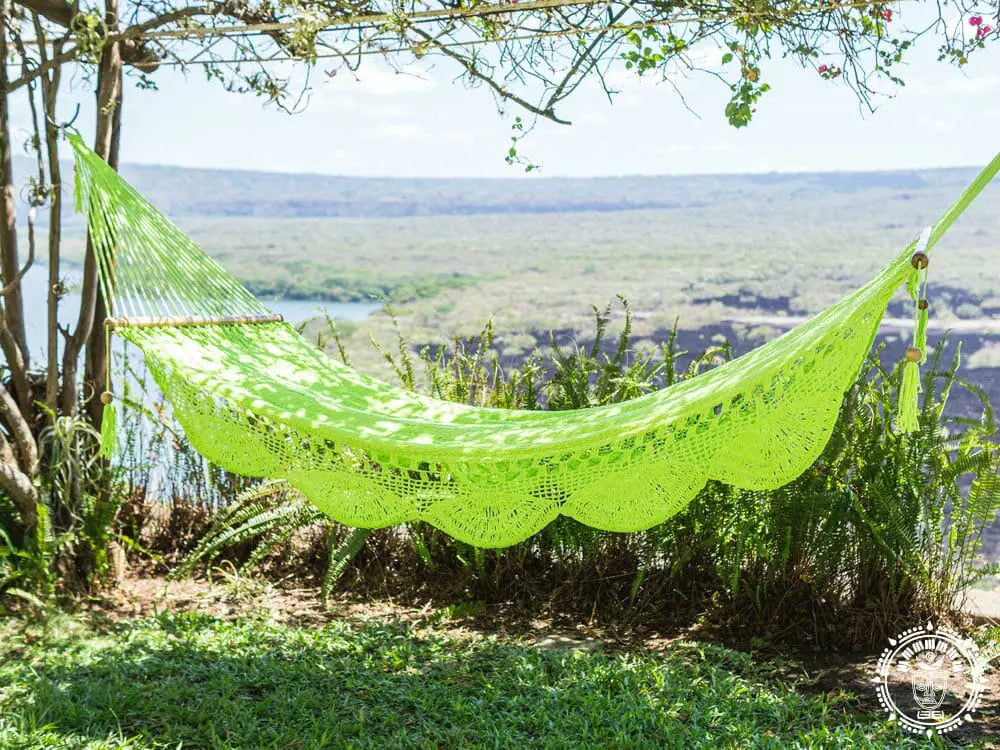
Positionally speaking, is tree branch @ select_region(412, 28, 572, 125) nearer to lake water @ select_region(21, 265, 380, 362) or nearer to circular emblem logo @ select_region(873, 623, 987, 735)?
lake water @ select_region(21, 265, 380, 362)

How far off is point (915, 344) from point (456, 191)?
34.0ft

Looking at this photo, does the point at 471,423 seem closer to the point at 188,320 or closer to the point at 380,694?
the point at 380,694

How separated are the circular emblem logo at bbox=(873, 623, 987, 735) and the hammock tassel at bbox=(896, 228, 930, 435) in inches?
25.2

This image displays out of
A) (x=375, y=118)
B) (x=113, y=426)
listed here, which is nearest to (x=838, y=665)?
(x=113, y=426)

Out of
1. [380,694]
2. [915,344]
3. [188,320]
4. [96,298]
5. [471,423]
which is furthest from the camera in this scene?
[96,298]

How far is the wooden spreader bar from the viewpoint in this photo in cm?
210

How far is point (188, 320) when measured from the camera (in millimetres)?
2250

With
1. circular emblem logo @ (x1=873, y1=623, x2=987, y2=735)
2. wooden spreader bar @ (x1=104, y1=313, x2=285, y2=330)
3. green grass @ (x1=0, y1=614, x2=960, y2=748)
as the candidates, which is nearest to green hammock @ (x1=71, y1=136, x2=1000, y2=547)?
wooden spreader bar @ (x1=104, y1=313, x2=285, y2=330)

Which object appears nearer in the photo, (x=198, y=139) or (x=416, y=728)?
(x=416, y=728)

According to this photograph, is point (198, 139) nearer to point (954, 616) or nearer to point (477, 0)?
point (477, 0)

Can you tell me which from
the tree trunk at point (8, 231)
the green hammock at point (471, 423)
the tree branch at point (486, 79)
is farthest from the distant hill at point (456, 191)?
the green hammock at point (471, 423)

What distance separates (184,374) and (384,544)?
100 cm

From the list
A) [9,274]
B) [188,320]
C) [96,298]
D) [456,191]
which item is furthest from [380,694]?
[456,191]

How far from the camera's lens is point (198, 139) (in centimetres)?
1217
